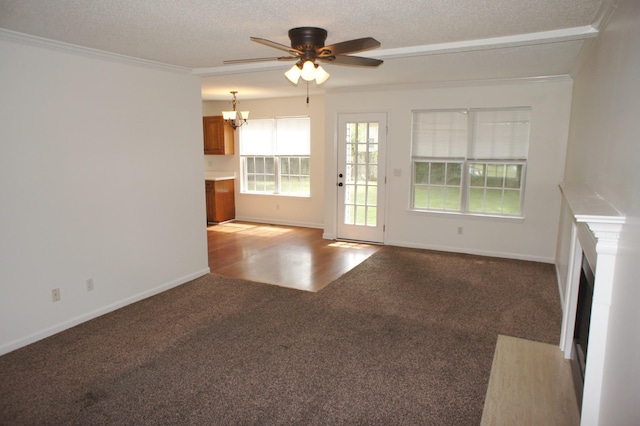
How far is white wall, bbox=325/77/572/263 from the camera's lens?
526cm

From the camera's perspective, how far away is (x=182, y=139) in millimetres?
4539

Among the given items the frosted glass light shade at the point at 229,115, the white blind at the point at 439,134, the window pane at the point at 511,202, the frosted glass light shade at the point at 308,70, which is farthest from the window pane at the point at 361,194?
the frosted glass light shade at the point at 308,70

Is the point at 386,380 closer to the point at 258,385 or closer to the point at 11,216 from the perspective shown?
the point at 258,385

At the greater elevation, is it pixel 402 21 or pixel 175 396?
pixel 402 21

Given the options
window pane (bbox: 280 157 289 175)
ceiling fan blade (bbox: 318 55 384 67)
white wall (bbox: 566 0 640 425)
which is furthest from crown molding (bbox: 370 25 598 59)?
window pane (bbox: 280 157 289 175)

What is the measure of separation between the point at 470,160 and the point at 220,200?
15.6 feet

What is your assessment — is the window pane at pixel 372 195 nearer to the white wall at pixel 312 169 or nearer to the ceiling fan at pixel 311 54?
the white wall at pixel 312 169

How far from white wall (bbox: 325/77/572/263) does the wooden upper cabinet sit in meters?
2.54

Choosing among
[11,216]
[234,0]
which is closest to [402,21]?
[234,0]

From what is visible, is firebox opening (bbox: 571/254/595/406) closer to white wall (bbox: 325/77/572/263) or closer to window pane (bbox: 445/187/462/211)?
white wall (bbox: 325/77/572/263)

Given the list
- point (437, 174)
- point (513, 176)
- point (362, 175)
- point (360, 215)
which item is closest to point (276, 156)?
point (362, 175)

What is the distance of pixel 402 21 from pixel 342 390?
96.5 inches

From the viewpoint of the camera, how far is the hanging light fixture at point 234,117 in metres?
7.34

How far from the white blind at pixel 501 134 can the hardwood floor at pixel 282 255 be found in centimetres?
209
